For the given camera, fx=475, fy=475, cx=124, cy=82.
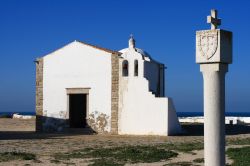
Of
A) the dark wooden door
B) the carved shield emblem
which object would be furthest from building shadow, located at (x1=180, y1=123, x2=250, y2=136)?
the carved shield emblem

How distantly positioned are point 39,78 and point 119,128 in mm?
6196

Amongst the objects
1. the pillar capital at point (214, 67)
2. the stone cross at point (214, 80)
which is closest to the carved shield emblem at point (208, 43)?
the stone cross at point (214, 80)

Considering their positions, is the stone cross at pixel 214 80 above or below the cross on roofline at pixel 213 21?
below

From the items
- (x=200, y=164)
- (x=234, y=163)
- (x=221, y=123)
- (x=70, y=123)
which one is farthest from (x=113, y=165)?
(x=70, y=123)

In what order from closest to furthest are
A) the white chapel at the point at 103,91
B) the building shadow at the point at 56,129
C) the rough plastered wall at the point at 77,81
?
the white chapel at the point at 103,91 < the rough plastered wall at the point at 77,81 < the building shadow at the point at 56,129

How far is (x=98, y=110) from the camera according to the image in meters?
27.2

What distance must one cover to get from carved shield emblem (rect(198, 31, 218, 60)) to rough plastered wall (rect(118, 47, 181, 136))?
17453mm

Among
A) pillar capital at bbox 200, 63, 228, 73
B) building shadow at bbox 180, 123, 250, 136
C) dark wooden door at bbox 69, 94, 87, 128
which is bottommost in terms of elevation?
building shadow at bbox 180, 123, 250, 136

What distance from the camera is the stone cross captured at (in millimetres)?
7473

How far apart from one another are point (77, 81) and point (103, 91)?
1.86m

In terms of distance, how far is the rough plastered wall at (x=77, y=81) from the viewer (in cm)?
2711

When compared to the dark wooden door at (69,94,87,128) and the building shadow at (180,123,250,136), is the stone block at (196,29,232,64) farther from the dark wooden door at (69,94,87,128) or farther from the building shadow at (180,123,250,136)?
the dark wooden door at (69,94,87,128)

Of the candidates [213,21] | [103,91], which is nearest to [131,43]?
[103,91]

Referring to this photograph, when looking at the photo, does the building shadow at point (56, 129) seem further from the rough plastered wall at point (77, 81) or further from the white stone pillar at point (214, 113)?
the white stone pillar at point (214, 113)
